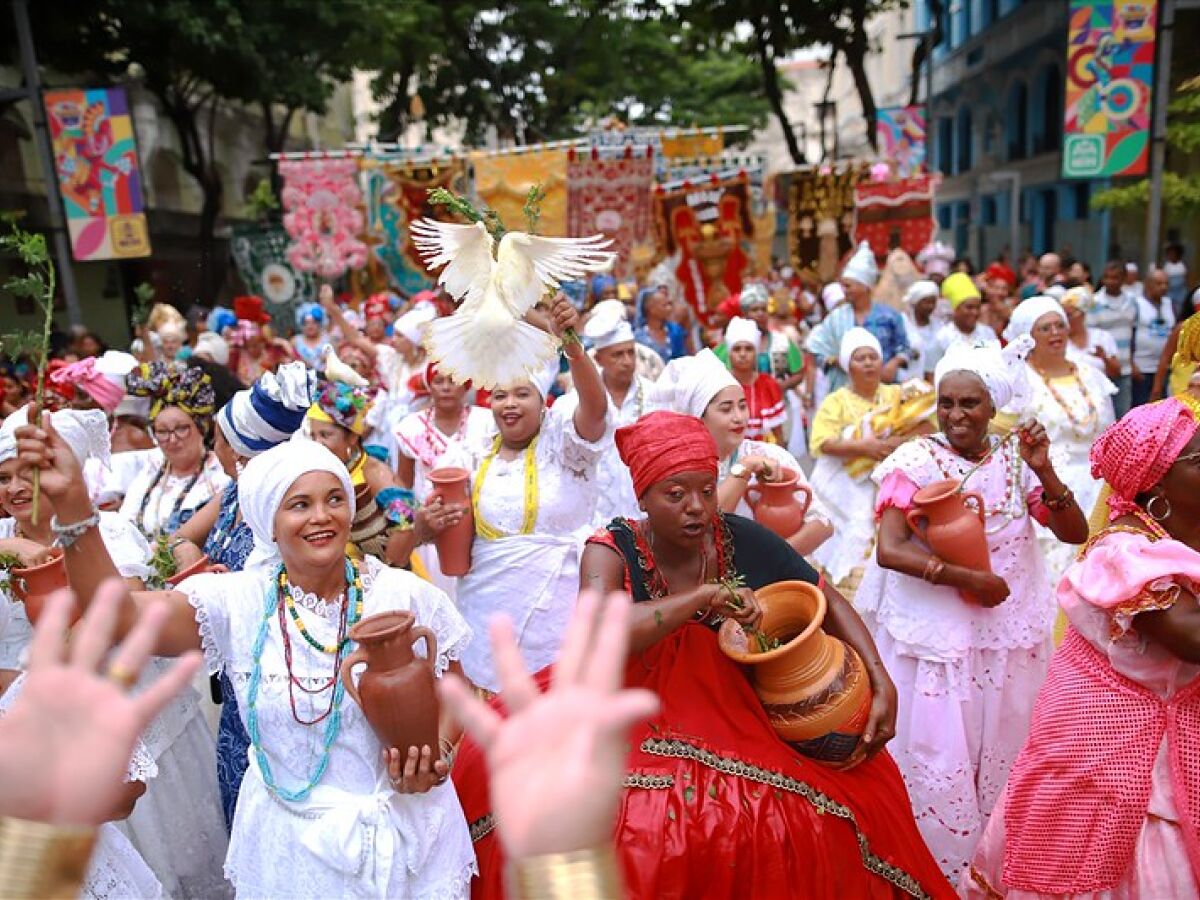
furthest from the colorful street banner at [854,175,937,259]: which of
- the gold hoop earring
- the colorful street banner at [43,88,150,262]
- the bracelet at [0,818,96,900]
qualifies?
the bracelet at [0,818,96,900]

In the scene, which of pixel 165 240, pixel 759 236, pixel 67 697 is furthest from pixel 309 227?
pixel 67 697

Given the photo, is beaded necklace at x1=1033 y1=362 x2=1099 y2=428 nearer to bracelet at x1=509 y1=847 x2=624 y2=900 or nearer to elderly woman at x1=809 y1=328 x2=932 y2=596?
elderly woman at x1=809 y1=328 x2=932 y2=596

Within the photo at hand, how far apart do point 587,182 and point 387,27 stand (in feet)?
32.5

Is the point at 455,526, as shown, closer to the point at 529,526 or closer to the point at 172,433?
the point at 529,526

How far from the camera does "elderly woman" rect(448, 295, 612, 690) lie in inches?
167

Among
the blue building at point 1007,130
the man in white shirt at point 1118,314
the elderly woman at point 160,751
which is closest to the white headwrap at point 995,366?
the elderly woman at point 160,751

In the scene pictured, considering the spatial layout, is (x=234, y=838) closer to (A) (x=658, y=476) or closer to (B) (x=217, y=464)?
(A) (x=658, y=476)

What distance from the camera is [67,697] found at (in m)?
1.39

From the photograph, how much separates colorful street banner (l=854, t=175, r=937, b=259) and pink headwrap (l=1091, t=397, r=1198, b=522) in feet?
44.8

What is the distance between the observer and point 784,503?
431 cm

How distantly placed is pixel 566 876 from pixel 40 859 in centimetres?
74

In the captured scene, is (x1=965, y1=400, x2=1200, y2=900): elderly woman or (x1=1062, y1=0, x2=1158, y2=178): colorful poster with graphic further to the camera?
(x1=1062, y1=0, x2=1158, y2=178): colorful poster with graphic

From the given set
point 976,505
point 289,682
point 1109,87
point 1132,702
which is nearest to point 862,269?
point 1109,87

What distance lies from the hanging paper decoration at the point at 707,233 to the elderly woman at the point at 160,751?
35.7ft
